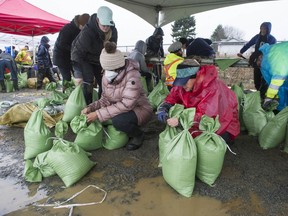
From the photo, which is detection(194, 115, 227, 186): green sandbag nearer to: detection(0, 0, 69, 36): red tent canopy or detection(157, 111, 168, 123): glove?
detection(157, 111, 168, 123): glove

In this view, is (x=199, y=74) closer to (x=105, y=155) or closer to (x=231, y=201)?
(x=231, y=201)

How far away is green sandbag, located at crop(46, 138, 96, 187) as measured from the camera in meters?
1.99

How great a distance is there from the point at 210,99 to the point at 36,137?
158 centimetres

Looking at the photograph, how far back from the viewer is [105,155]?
2.56 metres

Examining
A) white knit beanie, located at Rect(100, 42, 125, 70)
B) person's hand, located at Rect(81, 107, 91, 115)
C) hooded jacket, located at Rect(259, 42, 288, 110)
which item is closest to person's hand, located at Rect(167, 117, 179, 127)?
white knit beanie, located at Rect(100, 42, 125, 70)

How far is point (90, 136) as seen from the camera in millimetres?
2496

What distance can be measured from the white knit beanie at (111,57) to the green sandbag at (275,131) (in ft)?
Result: 5.20

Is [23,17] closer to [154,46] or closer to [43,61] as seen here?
[43,61]

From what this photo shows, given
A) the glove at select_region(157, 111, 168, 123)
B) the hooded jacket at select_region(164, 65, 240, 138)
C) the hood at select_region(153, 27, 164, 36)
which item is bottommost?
the glove at select_region(157, 111, 168, 123)

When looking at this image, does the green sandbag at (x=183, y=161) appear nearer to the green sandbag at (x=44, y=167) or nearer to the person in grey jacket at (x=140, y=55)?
the green sandbag at (x=44, y=167)

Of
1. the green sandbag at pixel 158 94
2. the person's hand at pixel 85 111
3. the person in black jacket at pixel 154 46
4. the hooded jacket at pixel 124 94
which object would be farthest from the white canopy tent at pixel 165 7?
the person's hand at pixel 85 111

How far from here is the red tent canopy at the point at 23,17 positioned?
22.8ft

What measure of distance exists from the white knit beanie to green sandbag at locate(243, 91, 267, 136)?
1.51 m

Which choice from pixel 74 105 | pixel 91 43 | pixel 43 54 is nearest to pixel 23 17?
pixel 43 54
